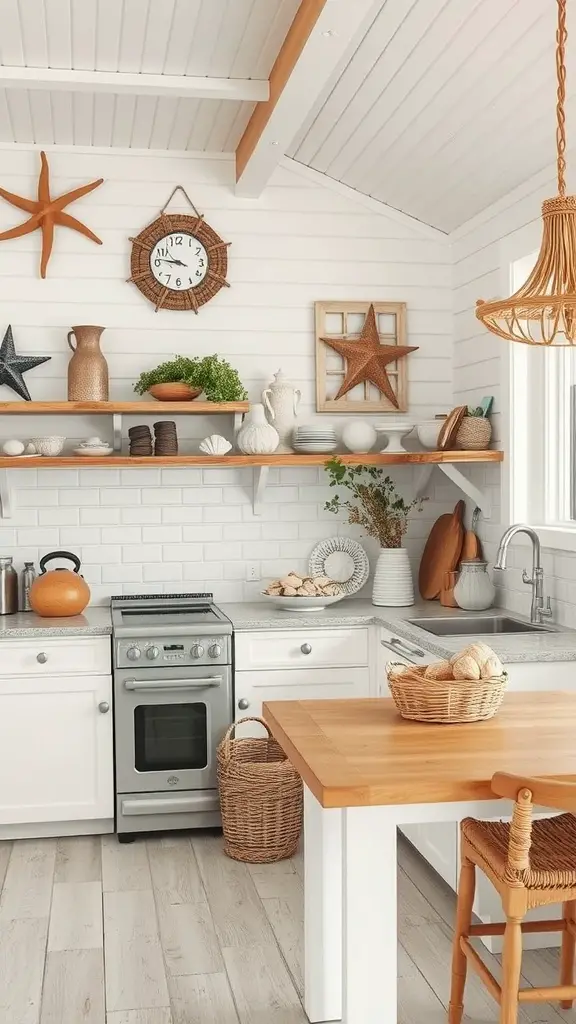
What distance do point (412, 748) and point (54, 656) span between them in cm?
233

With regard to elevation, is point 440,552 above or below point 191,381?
below

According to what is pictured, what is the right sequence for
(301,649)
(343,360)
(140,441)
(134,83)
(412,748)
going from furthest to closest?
(343,360), (140,441), (301,649), (134,83), (412,748)

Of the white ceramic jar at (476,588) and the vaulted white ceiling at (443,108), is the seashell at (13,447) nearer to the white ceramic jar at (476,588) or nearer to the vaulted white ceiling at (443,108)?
the vaulted white ceiling at (443,108)

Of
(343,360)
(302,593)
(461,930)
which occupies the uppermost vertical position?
(343,360)

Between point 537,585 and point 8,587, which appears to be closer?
point 537,585

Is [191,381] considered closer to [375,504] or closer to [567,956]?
[375,504]

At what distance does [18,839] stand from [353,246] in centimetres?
316

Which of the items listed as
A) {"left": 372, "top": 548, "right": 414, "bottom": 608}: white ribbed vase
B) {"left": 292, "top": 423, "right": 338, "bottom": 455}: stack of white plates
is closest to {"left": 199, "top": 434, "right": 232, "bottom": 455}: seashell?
{"left": 292, "top": 423, "right": 338, "bottom": 455}: stack of white plates

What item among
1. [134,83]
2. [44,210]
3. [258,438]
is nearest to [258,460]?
[258,438]

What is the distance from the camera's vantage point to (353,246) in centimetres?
527

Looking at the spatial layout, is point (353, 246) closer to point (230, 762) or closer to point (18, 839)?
point (230, 762)

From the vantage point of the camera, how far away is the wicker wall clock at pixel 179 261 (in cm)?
505

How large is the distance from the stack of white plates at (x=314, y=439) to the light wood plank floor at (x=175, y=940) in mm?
1824

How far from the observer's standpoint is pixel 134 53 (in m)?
3.93
